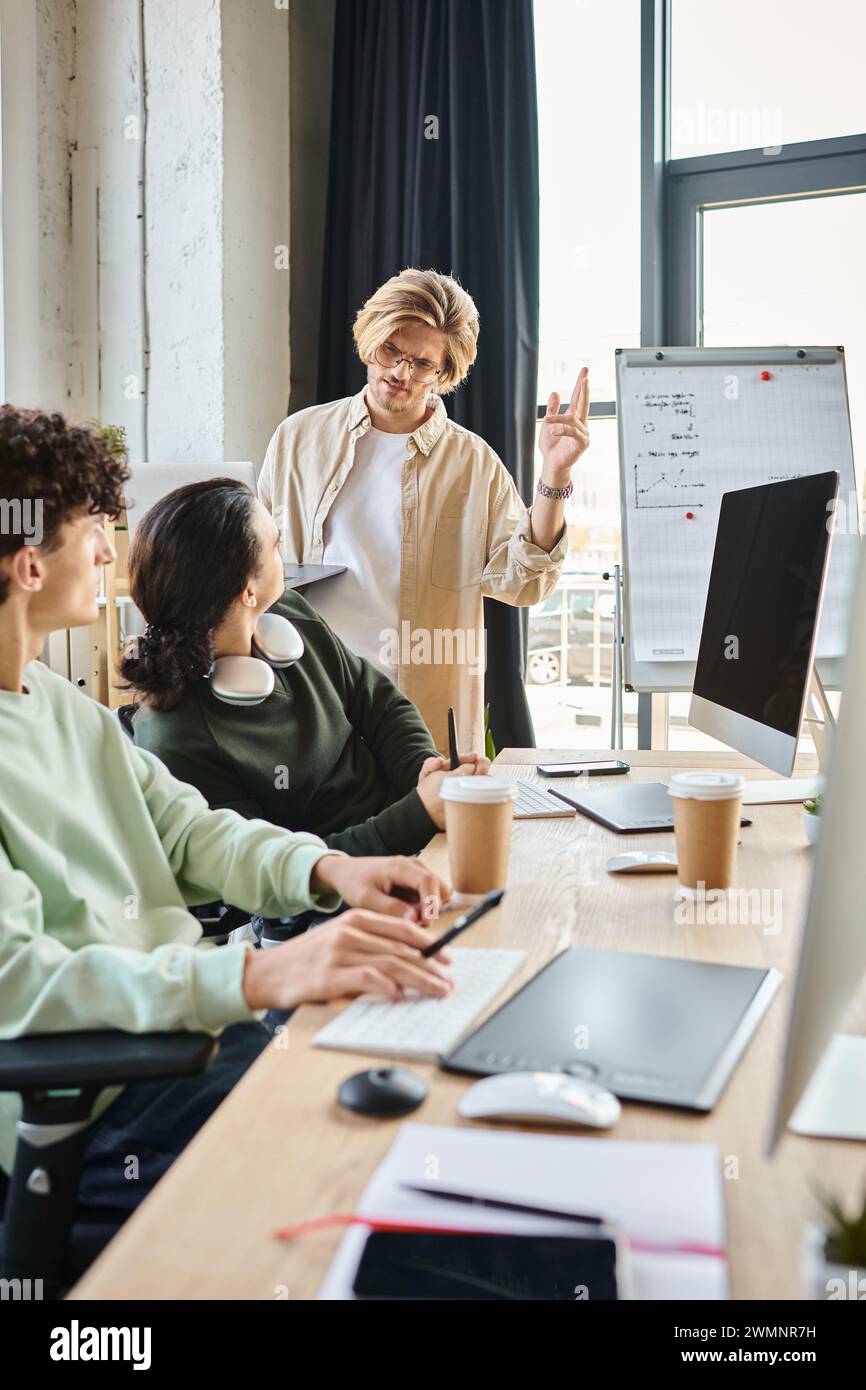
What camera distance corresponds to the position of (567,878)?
135 centimetres

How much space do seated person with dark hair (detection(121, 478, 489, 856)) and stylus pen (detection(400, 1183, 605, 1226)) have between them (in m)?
0.93

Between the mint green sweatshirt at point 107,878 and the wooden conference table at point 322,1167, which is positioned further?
the mint green sweatshirt at point 107,878

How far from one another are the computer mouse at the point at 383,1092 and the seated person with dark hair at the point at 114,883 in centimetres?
16

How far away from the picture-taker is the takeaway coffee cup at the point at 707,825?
4.06ft

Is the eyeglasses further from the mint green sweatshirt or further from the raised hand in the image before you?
the mint green sweatshirt

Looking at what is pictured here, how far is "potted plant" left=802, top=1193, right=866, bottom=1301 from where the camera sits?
47 cm

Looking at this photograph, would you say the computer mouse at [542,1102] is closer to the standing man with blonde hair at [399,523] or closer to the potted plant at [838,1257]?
the potted plant at [838,1257]

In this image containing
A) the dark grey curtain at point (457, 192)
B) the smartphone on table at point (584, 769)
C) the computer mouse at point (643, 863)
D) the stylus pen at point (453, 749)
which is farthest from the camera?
the dark grey curtain at point (457, 192)

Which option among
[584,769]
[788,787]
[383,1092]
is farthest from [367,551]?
[383,1092]

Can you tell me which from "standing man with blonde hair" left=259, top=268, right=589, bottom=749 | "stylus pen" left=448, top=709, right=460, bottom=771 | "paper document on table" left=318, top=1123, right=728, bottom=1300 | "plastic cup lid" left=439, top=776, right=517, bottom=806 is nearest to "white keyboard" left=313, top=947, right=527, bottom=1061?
"paper document on table" left=318, top=1123, right=728, bottom=1300

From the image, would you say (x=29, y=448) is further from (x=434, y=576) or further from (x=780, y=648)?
(x=434, y=576)

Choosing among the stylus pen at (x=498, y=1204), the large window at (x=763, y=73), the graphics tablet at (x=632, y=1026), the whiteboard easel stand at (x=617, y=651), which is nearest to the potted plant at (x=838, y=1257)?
the stylus pen at (x=498, y=1204)
